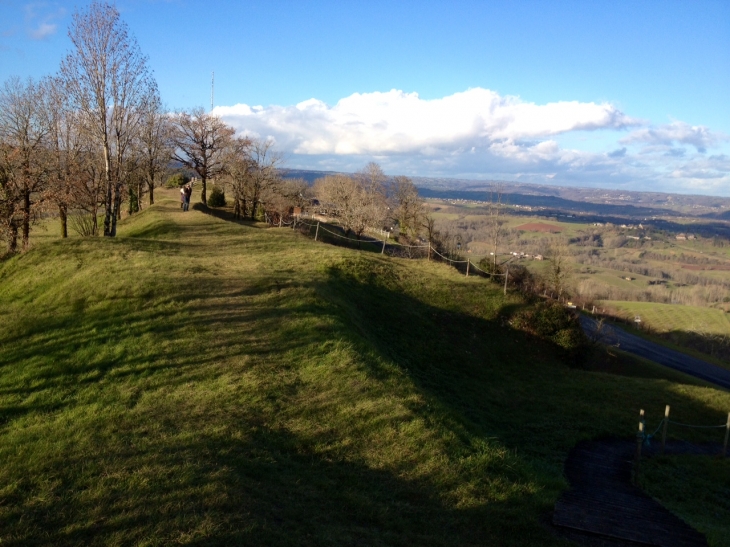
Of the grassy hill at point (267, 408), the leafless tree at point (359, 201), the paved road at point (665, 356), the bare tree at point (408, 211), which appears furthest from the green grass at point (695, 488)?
the bare tree at point (408, 211)

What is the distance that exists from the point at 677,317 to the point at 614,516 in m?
55.1

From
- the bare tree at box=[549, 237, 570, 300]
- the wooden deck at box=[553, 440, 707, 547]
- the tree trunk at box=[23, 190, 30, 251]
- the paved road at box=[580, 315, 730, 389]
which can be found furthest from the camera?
the bare tree at box=[549, 237, 570, 300]

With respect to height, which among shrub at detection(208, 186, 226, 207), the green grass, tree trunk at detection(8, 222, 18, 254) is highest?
shrub at detection(208, 186, 226, 207)

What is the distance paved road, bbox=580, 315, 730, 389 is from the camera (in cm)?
3094

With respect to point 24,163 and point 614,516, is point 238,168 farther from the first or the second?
point 614,516

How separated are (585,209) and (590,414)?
163 metres

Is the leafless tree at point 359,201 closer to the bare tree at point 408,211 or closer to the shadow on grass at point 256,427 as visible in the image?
the bare tree at point 408,211

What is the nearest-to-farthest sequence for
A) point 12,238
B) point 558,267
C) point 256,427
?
1. point 256,427
2. point 12,238
3. point 558,267

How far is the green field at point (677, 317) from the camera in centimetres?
4992

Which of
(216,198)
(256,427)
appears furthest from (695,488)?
(216,198)

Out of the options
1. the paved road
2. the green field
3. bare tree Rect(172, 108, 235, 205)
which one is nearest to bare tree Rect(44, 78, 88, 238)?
bare tree Rect(172, 108, 235, 205)

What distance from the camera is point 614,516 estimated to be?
7.45 meters

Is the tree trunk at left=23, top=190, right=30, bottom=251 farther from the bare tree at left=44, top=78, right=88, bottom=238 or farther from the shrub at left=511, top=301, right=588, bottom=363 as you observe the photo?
the shrub at left=511, top=301, right=588, bottom=363

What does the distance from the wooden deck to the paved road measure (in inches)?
826
